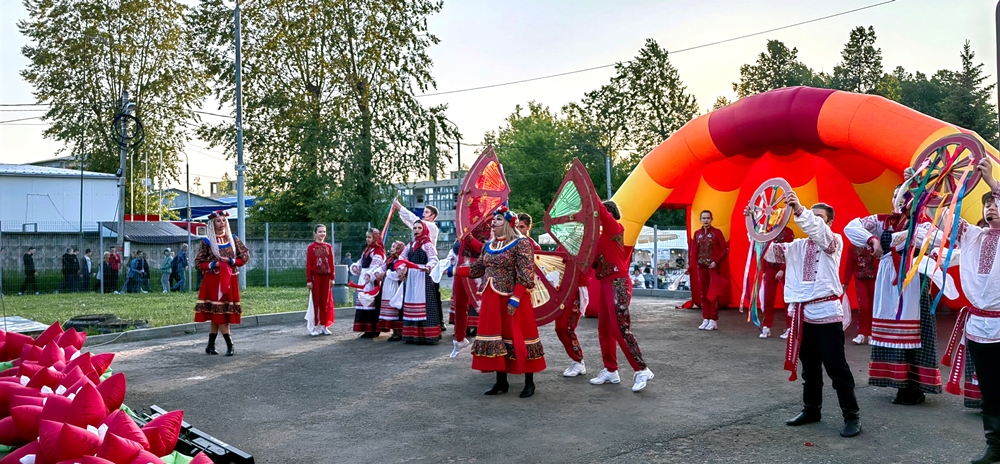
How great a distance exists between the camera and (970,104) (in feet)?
117

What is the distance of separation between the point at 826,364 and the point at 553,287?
2.84 m

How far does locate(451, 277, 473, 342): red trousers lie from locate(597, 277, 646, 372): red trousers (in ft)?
8.53

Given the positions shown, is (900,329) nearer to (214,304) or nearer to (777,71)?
(214,304)

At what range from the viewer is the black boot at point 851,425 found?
555 cm

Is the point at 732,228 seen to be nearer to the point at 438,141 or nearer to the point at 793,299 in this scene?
the point at 793,299

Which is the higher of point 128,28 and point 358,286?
point 128,28

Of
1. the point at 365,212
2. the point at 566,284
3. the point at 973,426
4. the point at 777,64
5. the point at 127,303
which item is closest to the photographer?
the point at 973,426

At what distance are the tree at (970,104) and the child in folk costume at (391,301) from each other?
106 feet

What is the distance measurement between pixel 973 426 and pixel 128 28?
32.6 metres

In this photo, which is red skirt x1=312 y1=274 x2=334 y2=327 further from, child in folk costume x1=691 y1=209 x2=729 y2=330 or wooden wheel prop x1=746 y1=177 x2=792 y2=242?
wooden wheel prop x1=746 y1=177 x2=792 y2=242

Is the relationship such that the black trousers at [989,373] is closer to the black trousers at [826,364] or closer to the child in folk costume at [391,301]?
the black trousers at [826,364]

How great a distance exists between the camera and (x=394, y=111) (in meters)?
29.0

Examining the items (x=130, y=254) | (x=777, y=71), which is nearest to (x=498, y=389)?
(x=130, y=254)

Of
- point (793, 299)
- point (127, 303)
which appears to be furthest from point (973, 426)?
point (127, 303)
